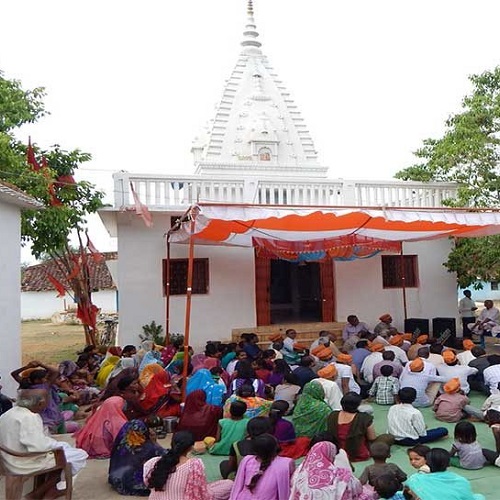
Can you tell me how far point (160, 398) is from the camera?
562 cm

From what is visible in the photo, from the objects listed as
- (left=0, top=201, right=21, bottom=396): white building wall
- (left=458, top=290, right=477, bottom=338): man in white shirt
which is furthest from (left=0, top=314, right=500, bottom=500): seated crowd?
(left=458, top=290, right=477, bottom=338): man in white shirt

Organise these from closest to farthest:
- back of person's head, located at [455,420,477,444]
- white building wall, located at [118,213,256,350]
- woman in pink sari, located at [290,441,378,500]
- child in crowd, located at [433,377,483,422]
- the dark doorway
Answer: woman in pink sari, located at [290,441,378,500], back of person's head, located at [455,420,477,444], child in crowd, located at [433,377,483,422], white building wall, located at [118,213,256,350], the dark doorway

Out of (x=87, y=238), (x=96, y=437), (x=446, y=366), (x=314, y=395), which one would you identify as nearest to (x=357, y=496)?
(x=314, y=395)

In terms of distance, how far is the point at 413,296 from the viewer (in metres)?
11.6

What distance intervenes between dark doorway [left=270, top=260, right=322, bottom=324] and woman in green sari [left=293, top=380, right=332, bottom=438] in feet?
29.1

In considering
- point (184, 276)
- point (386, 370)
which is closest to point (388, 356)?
point (386, 370)

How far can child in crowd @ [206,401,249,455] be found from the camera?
4613 mm

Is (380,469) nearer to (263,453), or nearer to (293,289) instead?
(263,453)

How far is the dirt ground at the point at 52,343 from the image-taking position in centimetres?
1290

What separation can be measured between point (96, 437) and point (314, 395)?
2184 millimetres

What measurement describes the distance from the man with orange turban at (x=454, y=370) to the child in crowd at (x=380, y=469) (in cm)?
297

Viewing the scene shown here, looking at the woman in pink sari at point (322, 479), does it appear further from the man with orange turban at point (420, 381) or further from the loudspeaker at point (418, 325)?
the loudspeaker at point (418, 325)

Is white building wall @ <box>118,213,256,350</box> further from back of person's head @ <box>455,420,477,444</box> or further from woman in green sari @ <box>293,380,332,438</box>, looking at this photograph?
back of person's head @ <box>455,420,477,444</box>

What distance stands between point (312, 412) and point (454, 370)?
253cm
